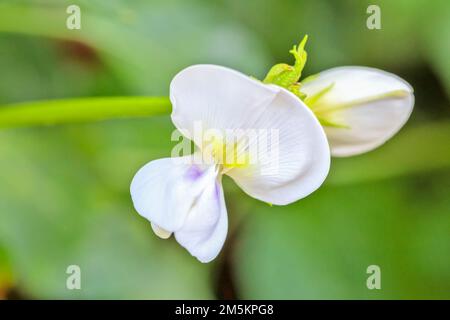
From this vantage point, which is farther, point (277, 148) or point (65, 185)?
point (65, 185)

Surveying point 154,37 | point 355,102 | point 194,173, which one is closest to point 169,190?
point 194,173

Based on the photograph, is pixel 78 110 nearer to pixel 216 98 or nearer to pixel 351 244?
pixel 216 98

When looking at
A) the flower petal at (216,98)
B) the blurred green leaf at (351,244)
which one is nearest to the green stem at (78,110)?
the flower petal at (216,98)

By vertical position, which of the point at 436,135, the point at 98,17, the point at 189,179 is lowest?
the point at 189,179

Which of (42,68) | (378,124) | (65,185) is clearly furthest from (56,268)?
(378,124)

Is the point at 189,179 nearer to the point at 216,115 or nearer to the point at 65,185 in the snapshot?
the point at 216,115

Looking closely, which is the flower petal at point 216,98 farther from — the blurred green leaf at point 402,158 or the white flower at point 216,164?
the blurred green leaf at point 402,158

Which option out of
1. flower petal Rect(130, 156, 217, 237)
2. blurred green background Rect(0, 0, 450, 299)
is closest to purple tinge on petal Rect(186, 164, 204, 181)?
flower petal Rect(130, 156, 217, 237)
